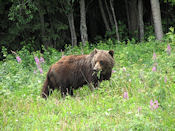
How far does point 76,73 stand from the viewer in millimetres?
7938

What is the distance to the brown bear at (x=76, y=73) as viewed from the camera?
7617mm

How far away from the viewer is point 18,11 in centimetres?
1489

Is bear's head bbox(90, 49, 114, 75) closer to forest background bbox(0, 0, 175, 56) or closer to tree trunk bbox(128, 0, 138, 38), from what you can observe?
forest background bbox(0, 0, 175, 56)

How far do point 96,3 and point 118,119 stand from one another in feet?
65.5

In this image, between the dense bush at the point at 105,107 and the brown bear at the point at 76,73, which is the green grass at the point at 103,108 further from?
the brown bear at the point at 76,73

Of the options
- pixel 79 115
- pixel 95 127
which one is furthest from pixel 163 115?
pixel 79 115

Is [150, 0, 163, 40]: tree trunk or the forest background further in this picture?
the forest background

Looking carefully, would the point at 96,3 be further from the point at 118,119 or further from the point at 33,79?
the point at 118,119

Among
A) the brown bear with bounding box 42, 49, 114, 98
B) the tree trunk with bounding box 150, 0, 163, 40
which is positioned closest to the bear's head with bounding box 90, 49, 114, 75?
the brown bear with bounding box 42, 49, 114, 98

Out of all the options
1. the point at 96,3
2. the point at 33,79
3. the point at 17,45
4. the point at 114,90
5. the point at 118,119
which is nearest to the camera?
the point at 118,119

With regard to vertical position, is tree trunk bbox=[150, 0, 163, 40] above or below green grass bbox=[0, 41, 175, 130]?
above

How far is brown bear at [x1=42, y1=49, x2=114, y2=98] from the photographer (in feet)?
25.0

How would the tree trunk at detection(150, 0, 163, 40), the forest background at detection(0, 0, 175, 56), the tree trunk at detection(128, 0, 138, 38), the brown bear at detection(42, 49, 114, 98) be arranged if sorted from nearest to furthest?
the brown bear at detection(42, 49, 114, 98), the tree trunk at detection(150, 0, 163, 40), the forest background at detection(0, 0, 175, 56), the tree trunk at detection(128, 0, 138, 38)

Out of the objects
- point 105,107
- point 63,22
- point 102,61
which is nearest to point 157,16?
point 63,22
